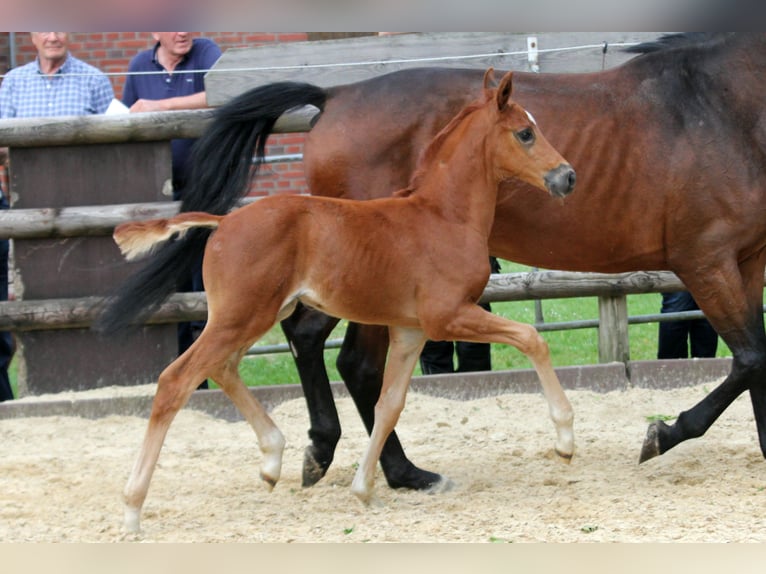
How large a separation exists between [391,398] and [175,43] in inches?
131

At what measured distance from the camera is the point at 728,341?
4.14 metres

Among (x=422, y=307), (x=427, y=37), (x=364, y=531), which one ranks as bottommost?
(x=364, y=531)

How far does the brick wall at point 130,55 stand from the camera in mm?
10328

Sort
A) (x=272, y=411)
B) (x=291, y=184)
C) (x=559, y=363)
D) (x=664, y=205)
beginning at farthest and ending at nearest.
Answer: (x=291, y=184) → (x=559, y=363) → (x=272, y=411) → (x=664, y=205)

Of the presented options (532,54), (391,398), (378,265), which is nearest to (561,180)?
(378,265)

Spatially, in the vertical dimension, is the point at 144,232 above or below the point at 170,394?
above

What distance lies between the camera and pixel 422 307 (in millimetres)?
3520

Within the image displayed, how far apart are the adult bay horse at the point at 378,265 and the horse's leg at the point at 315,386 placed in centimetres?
50

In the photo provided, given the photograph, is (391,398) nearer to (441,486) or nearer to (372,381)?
(372,381)

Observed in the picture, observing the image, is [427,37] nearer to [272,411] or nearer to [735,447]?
[272,411]

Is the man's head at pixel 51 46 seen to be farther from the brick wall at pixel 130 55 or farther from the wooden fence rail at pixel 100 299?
the brick wall at pixel 130 55

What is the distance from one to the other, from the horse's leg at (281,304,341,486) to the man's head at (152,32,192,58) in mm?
2448

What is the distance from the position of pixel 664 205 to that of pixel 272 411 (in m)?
2.59
